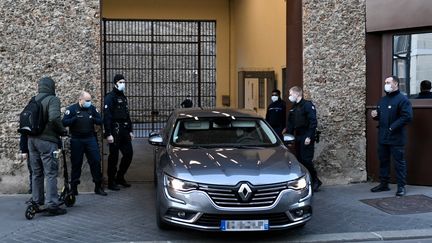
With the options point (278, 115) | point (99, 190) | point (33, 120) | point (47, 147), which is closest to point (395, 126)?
point (278, 115)

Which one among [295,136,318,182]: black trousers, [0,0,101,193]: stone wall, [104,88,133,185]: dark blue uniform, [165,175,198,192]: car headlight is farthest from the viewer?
[104,88,133,185]: dark blue uniform

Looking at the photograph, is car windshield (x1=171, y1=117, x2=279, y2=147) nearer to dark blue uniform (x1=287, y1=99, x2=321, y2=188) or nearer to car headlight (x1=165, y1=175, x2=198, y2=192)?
car headlight (x1=165, y1=175, x2=198, y2=192)

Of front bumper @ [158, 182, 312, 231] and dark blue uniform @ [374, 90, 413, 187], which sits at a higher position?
dark blue uniform @ [374, 90, 413, 187]

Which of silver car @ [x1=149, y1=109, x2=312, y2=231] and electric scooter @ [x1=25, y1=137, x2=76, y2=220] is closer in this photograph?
silver car @ [x1=149, y1=109, x2=312, y2=231]

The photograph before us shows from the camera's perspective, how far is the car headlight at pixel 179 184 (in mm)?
6211

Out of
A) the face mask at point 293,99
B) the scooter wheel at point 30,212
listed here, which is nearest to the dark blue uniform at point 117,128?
the scooter wheel at point 30,212

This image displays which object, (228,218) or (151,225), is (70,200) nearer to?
(151,225)

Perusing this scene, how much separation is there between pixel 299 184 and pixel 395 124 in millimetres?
3051

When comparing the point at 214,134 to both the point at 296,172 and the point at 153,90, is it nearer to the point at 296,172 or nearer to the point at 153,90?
the point at 296,172

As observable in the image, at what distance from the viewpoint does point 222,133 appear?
763 cm

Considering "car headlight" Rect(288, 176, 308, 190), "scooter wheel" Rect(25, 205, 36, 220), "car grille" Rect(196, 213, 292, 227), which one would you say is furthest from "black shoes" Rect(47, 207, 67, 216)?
"car headlight" Rect(288, 176, 308, 190)

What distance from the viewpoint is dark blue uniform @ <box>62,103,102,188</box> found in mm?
8500

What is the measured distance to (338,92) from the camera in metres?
9.91

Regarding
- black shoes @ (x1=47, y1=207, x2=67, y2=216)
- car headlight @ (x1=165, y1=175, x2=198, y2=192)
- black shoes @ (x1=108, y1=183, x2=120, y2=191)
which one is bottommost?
black shoes @ (x1=47, y1=207, x2=67, y2=216)
